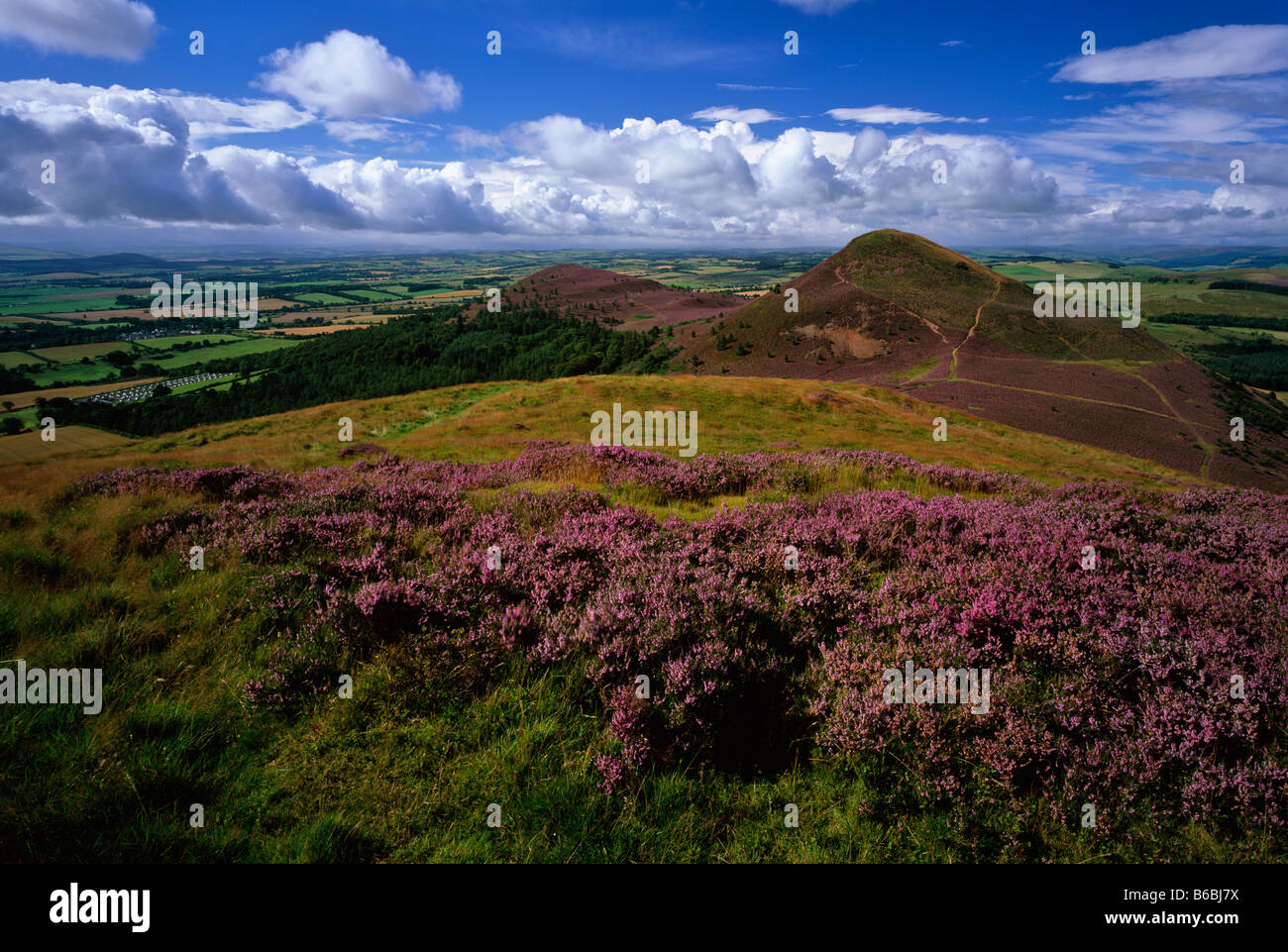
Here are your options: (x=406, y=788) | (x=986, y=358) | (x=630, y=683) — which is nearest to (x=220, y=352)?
(x=986, y=358)

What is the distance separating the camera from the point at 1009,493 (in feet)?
33.3

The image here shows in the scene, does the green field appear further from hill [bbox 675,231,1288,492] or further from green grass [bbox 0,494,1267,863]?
green grass [bbox 0,494,1267,863]

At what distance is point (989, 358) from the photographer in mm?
87500

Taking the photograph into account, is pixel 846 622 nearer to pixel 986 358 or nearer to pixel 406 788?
pixel 406 788

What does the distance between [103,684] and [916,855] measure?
5.66 meters

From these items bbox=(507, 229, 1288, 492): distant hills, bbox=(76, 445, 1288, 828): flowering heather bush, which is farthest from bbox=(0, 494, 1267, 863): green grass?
bbox=(507, 229, 1288, 492): distant hills

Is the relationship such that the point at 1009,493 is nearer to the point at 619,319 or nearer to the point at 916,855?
the point at 916,855

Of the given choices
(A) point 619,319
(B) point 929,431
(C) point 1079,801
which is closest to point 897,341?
(B) point 929,431

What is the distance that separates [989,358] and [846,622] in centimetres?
9969

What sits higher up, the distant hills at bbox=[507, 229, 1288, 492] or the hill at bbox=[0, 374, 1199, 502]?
the distant hills at bbox=[507, 229, 1288, 492]

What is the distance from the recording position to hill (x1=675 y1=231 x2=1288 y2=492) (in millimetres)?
64188

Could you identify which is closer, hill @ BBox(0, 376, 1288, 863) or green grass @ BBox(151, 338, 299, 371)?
hill @ BBox(0, 376, 1288, 863)

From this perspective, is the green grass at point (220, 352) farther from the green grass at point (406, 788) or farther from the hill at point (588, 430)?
the green grass at point (406, 788)

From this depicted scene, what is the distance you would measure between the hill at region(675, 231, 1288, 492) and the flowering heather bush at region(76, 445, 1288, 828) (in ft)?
216
